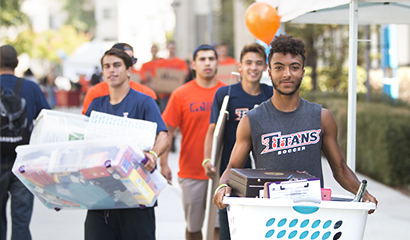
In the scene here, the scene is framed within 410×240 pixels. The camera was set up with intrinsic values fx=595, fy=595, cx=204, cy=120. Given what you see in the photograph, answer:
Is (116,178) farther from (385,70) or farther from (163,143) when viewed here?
(385,70)

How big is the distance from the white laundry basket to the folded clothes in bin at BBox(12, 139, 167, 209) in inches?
46.9

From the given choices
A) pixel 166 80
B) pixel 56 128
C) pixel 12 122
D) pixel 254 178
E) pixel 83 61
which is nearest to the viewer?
pixel 254 178

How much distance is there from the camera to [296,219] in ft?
8.43

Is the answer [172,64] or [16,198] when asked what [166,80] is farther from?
[16,198]

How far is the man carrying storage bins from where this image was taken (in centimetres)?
421

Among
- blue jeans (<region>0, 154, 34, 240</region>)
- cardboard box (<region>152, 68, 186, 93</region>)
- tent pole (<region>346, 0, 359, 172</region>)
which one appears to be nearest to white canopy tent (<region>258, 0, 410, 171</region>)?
tent pole (<region>346, 0, 359, 172</region>)

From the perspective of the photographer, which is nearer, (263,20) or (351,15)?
(351,15)

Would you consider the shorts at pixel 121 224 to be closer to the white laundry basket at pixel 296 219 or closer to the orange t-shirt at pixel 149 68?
the white laundry basket at pixel 296 219

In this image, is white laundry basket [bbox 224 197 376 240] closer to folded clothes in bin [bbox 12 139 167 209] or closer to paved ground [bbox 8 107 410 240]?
folded clothes in bin [bbox 12 139 167 209]

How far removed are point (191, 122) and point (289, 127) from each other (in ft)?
8.19

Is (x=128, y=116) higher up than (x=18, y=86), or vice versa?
(x=18, y=86)

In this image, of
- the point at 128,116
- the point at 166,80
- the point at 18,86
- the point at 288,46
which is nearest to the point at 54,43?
the point at 166,80

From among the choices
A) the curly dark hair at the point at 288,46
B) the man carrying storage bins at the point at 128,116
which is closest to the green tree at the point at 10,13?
the man carrying storage bins at the point at 128,116

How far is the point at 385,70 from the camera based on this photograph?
15.5 metres
